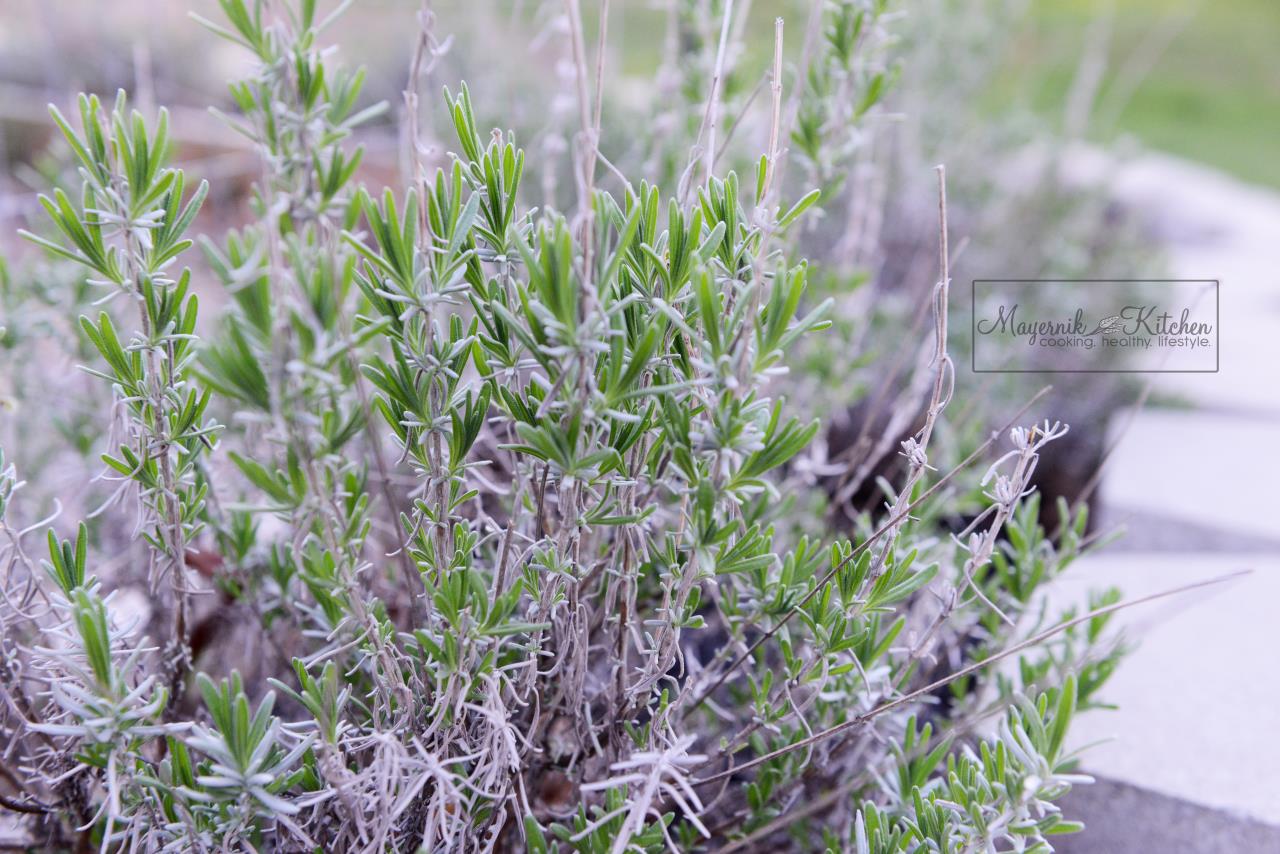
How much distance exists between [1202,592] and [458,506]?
1.45m

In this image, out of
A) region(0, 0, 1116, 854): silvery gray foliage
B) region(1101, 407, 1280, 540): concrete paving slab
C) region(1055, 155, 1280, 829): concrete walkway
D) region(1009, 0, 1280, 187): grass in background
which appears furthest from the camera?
region(1009, 0, 1280, 187): grass in background

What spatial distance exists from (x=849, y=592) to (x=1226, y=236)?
3.99 metres

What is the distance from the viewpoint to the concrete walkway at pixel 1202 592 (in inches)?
51.5

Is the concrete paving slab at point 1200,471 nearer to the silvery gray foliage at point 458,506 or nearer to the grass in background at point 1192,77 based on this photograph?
the silvery gray foliage at point 458,506

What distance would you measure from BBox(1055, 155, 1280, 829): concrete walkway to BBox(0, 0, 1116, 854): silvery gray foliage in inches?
18.9

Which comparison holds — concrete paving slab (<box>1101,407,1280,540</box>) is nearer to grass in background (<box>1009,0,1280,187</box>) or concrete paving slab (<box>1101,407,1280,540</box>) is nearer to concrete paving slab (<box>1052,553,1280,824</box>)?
concrete paving slab (<box>1052,553,1280,824</box>)

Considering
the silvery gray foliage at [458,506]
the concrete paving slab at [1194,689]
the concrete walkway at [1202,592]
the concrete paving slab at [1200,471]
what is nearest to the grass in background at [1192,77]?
the concrete walkway at [1202,592]

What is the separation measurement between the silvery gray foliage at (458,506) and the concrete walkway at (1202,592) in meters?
0.48

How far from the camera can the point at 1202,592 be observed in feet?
5.43

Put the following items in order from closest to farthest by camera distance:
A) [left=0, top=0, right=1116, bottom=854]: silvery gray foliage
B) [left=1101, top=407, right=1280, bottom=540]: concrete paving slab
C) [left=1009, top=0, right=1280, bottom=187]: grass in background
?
1. [left=0, top=0, right=1116, bottom=854]: silvery gray foliage
2. [left=1101, top=407, right=1280, bottom=540]: concrete paving slab
3. [left=1009, top=0, right=1280, bottom=187]: grass in background

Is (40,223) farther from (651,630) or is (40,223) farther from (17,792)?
(651,630)

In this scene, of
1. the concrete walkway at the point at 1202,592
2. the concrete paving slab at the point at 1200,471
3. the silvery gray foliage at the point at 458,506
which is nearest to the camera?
the silvery gray foliage at the point at 458,506

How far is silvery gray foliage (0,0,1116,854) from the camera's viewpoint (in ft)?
2.32

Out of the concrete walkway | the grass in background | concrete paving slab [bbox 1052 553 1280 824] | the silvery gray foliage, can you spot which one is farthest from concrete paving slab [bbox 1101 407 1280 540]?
the grass in background
